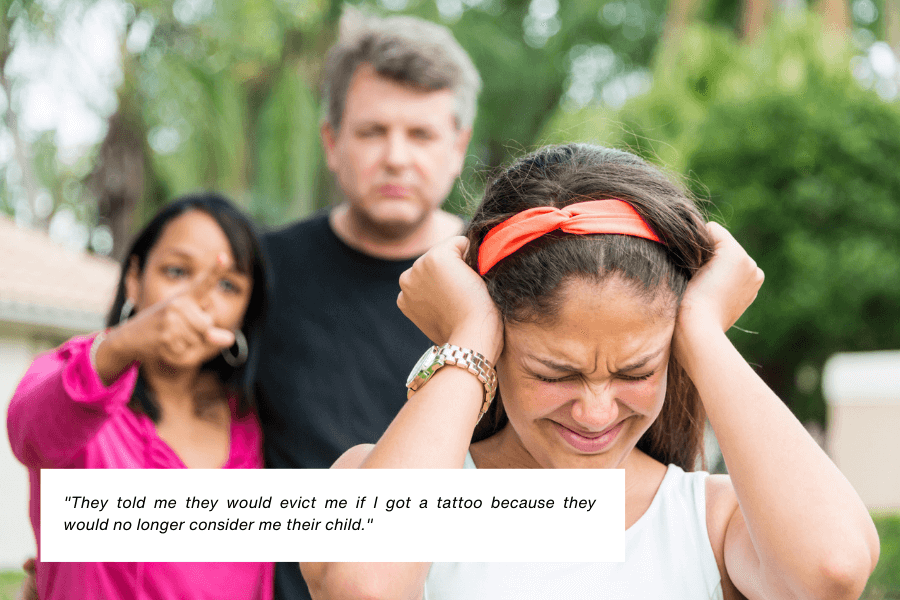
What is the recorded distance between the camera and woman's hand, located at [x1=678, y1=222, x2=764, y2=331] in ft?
5.89

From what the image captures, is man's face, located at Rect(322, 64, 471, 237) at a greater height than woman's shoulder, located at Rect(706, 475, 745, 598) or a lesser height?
greater

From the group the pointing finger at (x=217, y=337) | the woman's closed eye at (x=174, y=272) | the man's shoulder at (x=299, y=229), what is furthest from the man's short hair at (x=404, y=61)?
the pointing finger at (x=217, y=337)

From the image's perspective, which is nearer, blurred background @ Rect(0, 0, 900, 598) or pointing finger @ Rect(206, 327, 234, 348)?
pointing finger @ Rect(206, 327, 234, 348)

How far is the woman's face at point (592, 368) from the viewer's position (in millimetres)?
1703

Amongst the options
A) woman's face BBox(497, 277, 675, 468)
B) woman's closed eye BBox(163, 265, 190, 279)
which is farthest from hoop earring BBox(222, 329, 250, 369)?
woman's face BBox(497, 277, 675, 468)

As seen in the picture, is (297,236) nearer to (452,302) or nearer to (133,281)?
(133,281)

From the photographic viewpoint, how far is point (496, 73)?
842 inches

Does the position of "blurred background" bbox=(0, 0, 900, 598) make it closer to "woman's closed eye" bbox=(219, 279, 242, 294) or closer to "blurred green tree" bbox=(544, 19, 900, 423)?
"blurred green tree" bbox=(544, 19, 900, 423)

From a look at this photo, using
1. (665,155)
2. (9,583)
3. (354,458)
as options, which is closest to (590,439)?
(354,458)

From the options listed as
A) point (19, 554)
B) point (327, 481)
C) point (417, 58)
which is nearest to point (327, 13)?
point (19, 554)

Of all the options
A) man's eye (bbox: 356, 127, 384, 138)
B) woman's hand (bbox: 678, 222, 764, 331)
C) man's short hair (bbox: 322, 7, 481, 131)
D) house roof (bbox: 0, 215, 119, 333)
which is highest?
man's short hair (bbox: 322, 7, 481, 131)

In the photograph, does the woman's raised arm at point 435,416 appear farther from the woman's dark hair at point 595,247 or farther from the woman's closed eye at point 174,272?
the woman's closed eye at point 174,272

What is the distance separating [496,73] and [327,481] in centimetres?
2056

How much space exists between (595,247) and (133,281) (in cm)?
185
